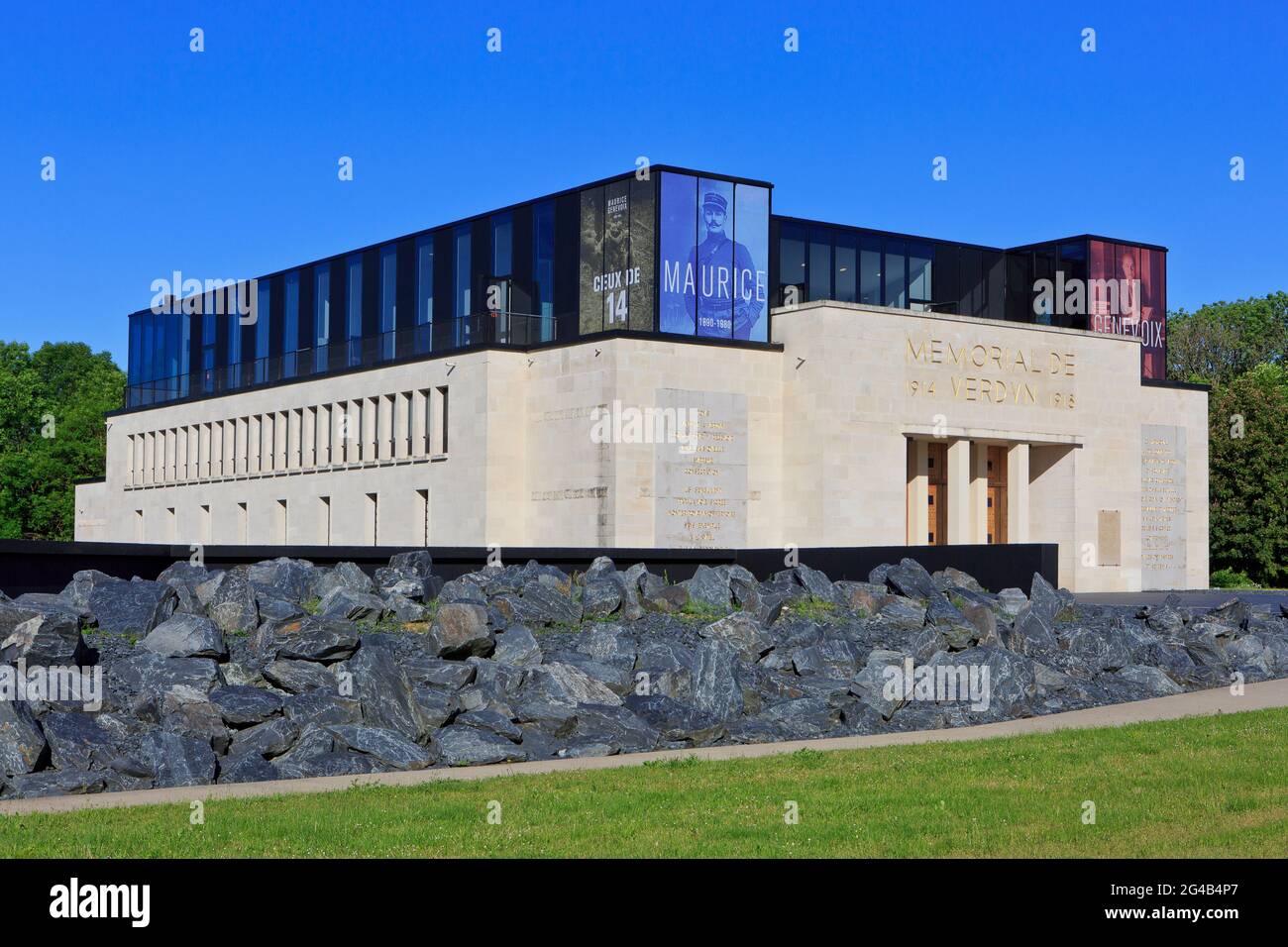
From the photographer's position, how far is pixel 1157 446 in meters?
57.9

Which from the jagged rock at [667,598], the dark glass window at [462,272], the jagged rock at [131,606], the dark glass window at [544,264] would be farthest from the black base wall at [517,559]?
the dark glass window at [462,272]

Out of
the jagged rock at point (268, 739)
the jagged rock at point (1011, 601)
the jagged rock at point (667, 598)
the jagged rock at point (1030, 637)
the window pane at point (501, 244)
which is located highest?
the window pane at point (501, 244)

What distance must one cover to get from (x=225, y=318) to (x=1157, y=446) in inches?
1605

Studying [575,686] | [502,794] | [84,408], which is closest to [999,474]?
[575,686]

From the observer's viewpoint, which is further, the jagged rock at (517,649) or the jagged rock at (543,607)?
the jagged rock at (543,607)

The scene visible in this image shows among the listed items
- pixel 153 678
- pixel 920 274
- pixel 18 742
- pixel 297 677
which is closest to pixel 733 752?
pixel 297 677

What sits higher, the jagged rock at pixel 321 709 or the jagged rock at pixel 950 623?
the jagged rock at pixel 950 623

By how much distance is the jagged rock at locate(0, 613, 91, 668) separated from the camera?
16328 mm

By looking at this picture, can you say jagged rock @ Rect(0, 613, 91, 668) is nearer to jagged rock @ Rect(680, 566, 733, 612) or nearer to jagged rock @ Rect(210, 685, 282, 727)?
jagged rock @ Rect(210, 685, 282, 727)

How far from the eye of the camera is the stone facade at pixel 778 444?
153 ft

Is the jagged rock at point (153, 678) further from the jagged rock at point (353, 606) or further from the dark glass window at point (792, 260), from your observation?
the dark glass window at point (792, 260)

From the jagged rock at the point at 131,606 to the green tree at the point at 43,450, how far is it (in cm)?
7247

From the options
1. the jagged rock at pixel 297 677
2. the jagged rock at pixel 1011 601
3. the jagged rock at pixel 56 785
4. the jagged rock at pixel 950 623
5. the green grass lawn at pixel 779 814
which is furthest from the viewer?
the jagged rock at pixel 1011 601
